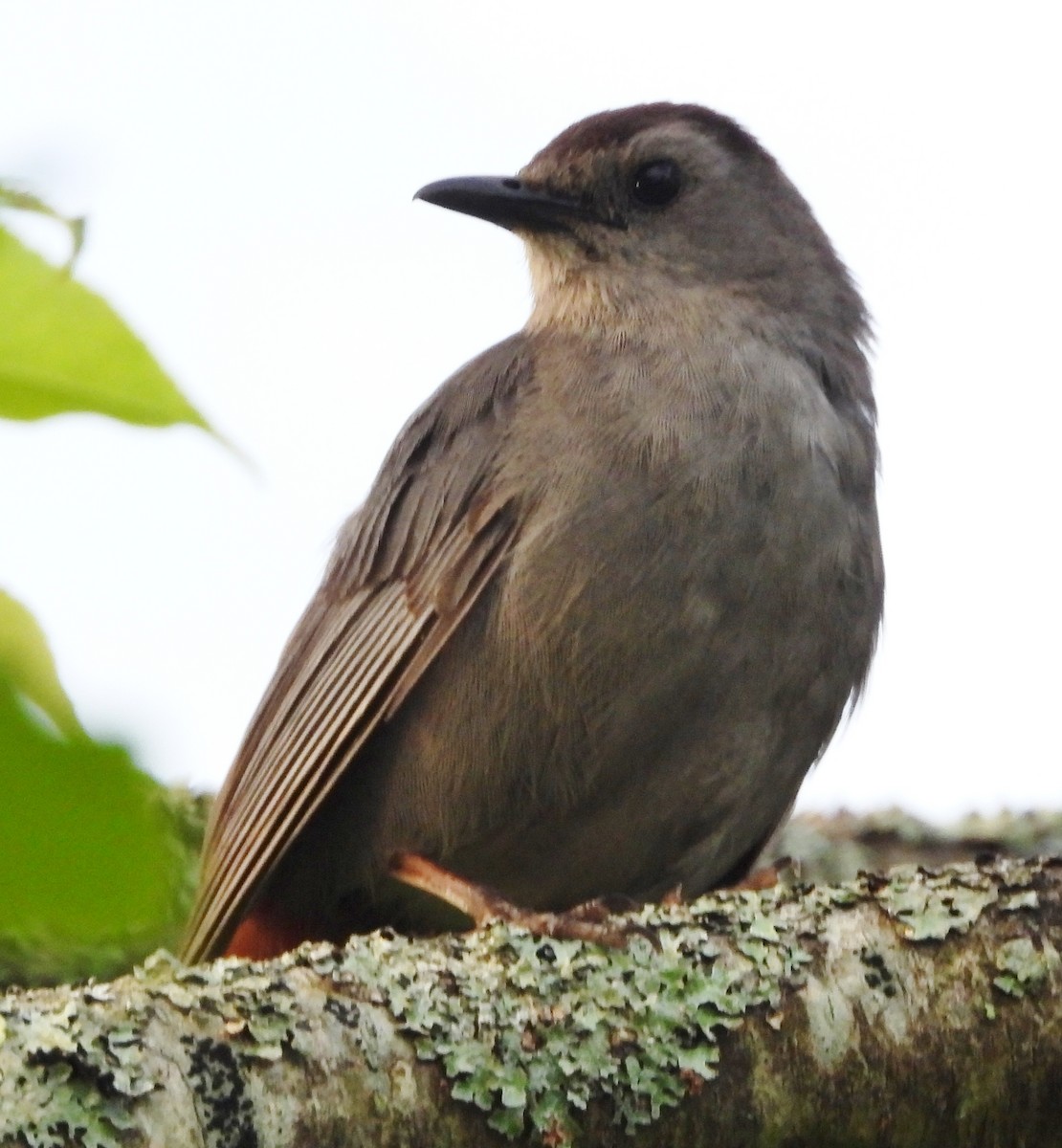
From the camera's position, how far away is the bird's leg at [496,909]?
2.81 m

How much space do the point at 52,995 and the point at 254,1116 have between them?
0.32 meters

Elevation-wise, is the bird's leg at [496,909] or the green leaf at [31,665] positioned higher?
the green leaf at [31,665]

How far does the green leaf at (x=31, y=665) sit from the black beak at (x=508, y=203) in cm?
411

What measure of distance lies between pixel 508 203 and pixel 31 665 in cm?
421

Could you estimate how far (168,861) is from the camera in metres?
0.87

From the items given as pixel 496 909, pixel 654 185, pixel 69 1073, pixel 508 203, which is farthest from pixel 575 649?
pixel 69 1073

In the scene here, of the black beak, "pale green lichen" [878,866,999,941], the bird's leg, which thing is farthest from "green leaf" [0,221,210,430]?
the black beak

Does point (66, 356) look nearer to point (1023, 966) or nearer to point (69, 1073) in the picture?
point (69, 1073)

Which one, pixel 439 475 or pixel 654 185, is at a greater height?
pixel 654 185

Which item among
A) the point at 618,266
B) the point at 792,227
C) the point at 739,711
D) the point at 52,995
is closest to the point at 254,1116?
the point at 52,995

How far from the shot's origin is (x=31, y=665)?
969 mm

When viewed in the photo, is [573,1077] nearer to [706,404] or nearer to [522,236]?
[706,404]

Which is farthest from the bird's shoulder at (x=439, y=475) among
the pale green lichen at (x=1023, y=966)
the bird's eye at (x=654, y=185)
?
the pale green lichen at (x=1023, y=966)

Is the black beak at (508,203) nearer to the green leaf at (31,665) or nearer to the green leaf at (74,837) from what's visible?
the green leaf at (31,665)
